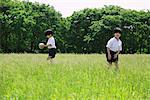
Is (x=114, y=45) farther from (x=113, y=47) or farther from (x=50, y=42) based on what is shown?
(x=50, y=42)

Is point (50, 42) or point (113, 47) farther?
point (50, 42)

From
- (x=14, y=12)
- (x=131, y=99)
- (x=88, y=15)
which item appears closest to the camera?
(x=131, y=99)

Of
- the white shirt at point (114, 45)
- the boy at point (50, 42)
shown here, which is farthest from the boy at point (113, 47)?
the boy at point (50, 42)

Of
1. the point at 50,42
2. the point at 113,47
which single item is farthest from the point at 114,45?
the point at 50,42

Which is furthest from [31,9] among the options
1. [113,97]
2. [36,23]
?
[113,97]

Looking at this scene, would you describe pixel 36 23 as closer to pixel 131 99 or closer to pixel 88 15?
pixel 88 15

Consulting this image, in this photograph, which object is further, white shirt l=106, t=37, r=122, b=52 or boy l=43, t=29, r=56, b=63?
boy l=43, t=29, r=56, b=63

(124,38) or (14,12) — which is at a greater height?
(14,12)

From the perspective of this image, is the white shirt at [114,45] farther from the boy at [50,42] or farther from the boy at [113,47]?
the boy at [50,42]

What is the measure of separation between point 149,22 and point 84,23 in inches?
441

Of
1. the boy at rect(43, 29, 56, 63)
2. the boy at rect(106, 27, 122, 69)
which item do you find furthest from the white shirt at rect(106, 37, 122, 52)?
the boy at rect(43, 29, 56, 63)

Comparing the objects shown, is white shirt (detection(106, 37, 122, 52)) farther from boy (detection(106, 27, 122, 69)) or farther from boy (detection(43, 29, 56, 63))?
boy (detection(43, 29, 56, 63))

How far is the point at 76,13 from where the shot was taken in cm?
7544

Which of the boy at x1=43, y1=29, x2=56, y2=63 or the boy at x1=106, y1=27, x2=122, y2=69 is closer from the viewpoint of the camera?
the boy at x1=106, y1=27, x2=122, y2=69
